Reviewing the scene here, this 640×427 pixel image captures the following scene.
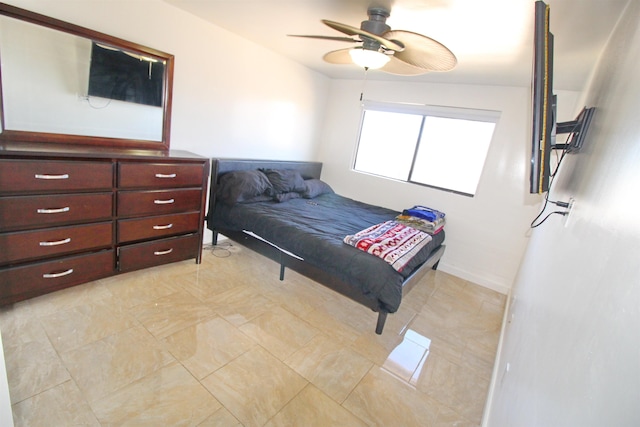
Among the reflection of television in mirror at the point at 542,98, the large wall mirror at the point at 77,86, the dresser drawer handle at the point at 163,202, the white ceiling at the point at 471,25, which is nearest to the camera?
the reflection of television in mirror at the point at 542,98

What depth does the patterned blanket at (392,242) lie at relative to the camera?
7.66ft

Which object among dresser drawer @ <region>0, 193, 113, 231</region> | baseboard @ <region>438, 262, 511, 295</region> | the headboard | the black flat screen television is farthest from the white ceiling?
baseboard @ <region>438, 262, 511, 295</region>

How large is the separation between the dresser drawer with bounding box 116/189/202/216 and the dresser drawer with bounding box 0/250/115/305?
377mm

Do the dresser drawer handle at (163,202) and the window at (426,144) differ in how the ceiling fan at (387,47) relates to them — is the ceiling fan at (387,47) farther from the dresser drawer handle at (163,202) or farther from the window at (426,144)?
the window at (426,144)

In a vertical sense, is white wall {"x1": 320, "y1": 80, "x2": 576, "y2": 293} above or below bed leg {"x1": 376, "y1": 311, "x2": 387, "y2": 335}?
above

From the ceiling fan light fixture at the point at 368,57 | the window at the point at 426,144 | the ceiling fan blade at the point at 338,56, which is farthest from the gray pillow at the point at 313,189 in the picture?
the ceiling fan light fixture at the point at 368,57

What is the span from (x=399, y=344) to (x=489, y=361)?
0.68 m

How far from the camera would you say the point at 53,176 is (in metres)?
1.91

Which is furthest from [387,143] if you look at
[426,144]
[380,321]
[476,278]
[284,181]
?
[380,321]

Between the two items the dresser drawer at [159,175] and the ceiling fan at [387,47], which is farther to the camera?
the dresser drawer at [159,175]

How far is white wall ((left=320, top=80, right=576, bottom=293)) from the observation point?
3264mm

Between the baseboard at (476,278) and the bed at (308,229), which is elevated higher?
the bed at (308,229)

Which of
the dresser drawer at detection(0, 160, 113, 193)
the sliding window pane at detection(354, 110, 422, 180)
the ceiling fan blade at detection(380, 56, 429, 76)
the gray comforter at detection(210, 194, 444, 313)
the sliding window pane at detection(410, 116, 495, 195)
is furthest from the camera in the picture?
the sliding window pane at detection(354, 110, 422, 180)

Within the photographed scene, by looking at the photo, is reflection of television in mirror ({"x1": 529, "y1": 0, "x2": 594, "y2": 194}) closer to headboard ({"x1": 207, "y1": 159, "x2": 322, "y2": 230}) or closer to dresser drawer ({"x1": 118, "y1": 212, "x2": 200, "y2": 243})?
dresser drawer ({"x1": 118, "y1": 212, "x2": 200, "y2": 243})
